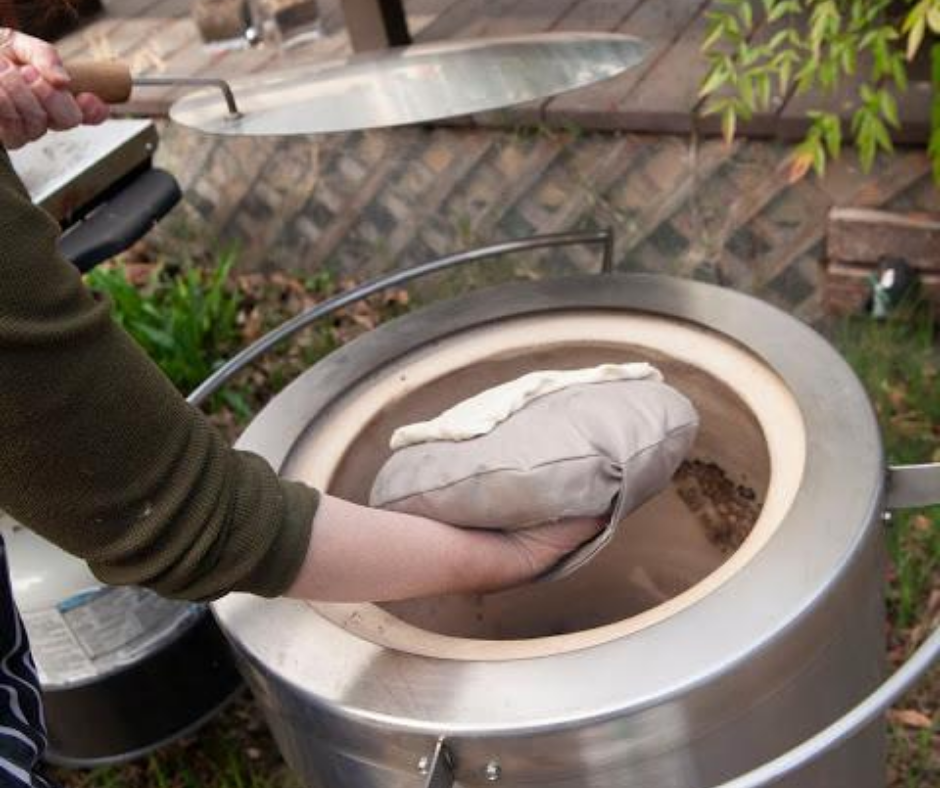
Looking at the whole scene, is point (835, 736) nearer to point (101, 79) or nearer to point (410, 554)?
point (410, 554)

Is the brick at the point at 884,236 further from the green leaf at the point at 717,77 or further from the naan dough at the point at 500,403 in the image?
the naan dough at the point at 500,403

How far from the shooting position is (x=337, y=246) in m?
2.48

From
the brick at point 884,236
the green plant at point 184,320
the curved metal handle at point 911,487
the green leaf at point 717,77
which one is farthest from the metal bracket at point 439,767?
the green plant at point 184,320

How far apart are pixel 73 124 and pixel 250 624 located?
1.51 feet

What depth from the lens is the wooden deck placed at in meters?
1.84

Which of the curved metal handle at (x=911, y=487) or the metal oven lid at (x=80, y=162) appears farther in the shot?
the metal oven lid at (x=80, y=162)

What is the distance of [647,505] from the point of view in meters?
1.36

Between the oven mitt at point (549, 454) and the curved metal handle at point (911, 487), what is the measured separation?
0.59 ft

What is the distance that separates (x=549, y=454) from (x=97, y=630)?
34.5 inches

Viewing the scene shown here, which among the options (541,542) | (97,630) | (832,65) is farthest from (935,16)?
(97,630)

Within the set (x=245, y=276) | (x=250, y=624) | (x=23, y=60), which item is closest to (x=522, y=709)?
(x=250, y=624)

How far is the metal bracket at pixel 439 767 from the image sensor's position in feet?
2.70

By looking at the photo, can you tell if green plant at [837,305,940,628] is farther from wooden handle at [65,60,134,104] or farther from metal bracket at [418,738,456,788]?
wooden handle at [65,60,134,104]

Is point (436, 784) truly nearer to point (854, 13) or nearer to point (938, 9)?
point (938, 9)
